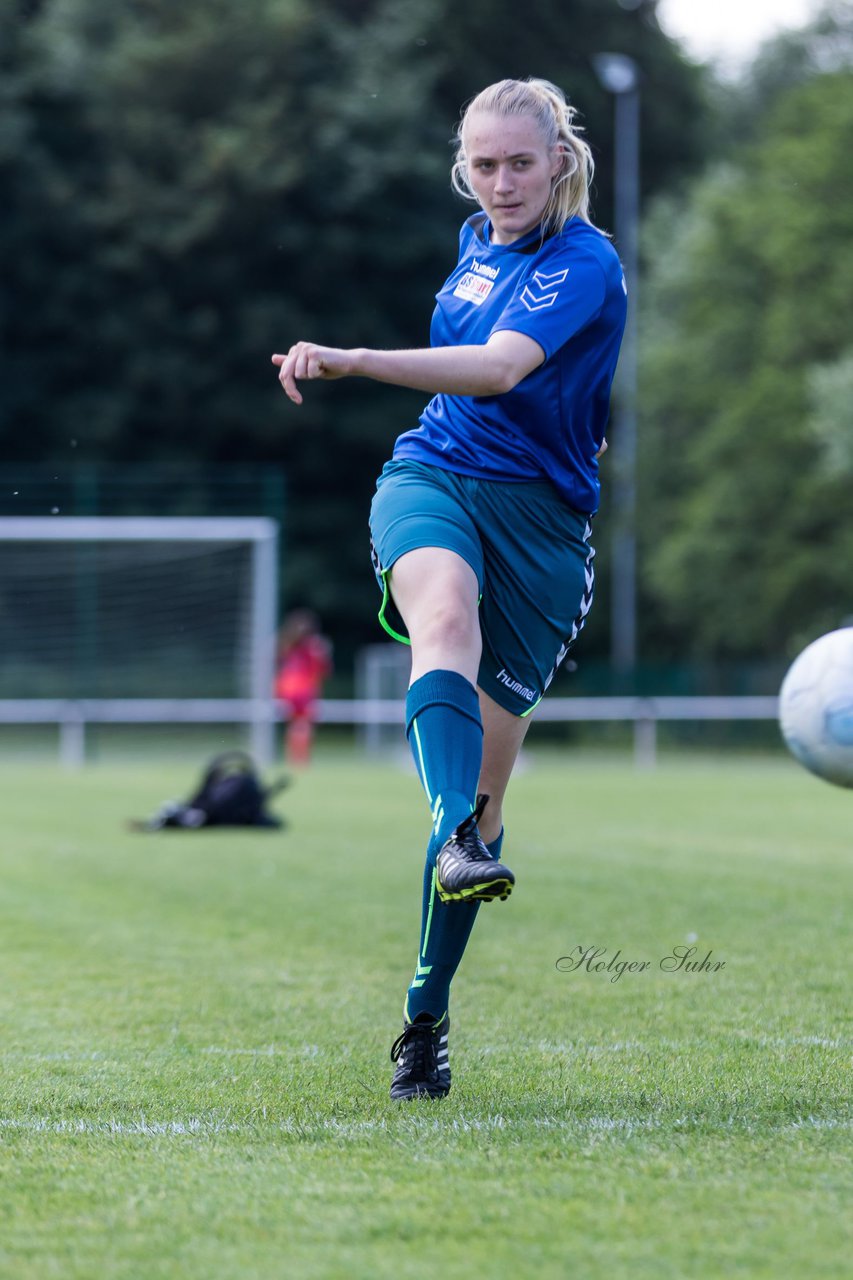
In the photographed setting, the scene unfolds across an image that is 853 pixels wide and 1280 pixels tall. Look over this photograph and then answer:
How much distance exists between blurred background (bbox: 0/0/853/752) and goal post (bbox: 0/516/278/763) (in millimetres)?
6259

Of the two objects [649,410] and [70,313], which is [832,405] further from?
[70,313]

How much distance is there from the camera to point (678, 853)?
10.8 meters

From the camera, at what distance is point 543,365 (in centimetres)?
413

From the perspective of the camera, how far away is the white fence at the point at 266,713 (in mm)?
23203

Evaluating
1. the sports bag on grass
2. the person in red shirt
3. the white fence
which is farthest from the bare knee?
the person in red shirt

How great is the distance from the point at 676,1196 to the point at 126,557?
74.2 ft

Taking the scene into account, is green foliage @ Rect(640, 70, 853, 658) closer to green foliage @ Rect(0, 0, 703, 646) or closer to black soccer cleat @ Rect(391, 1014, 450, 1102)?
→ green foliage @ Rect(0, 0, 703, 646)

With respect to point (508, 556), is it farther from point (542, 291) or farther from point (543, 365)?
point (542, 291)

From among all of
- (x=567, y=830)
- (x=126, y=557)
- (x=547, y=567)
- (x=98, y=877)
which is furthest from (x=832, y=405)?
(x=547, y=567)

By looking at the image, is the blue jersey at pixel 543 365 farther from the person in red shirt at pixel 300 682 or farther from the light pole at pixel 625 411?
the light pole at pixel 625 411

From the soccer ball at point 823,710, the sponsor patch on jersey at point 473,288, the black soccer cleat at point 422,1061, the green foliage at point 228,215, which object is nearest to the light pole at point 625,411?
the green foliage at point 228,215

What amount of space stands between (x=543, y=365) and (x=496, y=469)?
0.24m

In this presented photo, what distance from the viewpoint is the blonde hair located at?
4172mm
